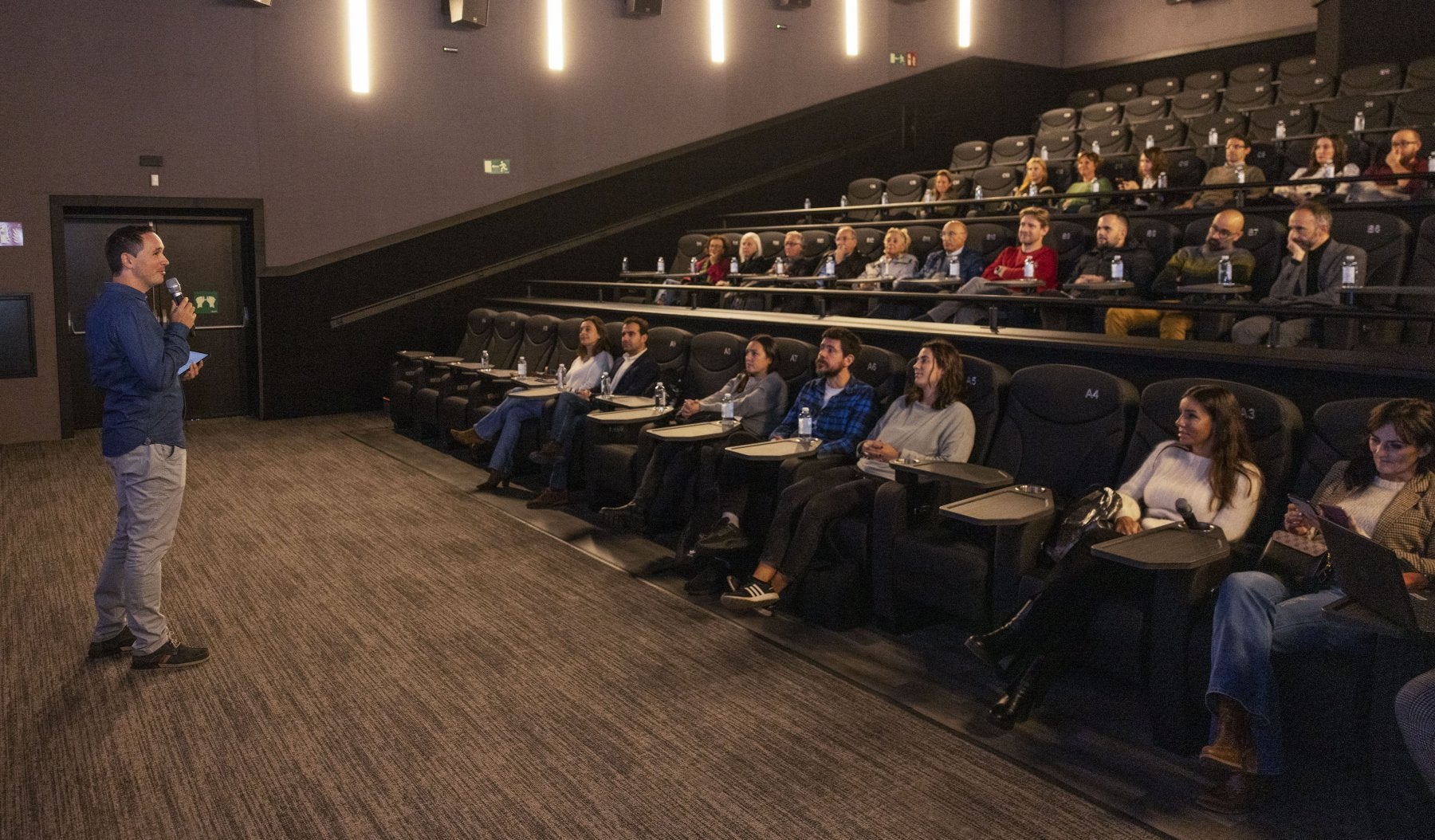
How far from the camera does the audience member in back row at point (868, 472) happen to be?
153 inches

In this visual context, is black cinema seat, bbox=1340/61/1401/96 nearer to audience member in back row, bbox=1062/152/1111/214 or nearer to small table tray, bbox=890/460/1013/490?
audience member in back row, bbox=1062/152/1111/214

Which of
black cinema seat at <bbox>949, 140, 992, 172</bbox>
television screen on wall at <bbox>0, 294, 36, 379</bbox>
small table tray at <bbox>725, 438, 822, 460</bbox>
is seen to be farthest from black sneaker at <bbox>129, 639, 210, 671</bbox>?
black cinema seat at <bbox>949, 140, 992, 172</bbox>

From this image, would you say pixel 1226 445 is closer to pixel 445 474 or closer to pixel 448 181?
pixel 445 474

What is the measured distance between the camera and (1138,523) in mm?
3248

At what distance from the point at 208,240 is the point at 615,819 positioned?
7658 millimetres

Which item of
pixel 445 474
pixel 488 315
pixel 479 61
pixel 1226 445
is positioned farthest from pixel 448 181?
pixel 1226 445

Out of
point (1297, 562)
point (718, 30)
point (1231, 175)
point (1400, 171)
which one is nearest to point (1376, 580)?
point (1297, 562)

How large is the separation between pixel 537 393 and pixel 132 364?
2.64 meters

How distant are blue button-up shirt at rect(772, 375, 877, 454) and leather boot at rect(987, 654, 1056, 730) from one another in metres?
1.43

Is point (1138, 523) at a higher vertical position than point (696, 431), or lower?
lower

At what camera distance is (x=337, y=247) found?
8.93 m

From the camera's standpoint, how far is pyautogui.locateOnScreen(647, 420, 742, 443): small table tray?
4488mm

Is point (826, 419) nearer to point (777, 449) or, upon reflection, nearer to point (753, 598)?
point (777, 449)

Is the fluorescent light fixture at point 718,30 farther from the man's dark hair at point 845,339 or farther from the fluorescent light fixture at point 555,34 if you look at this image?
the man's dark hair at point 845,339
